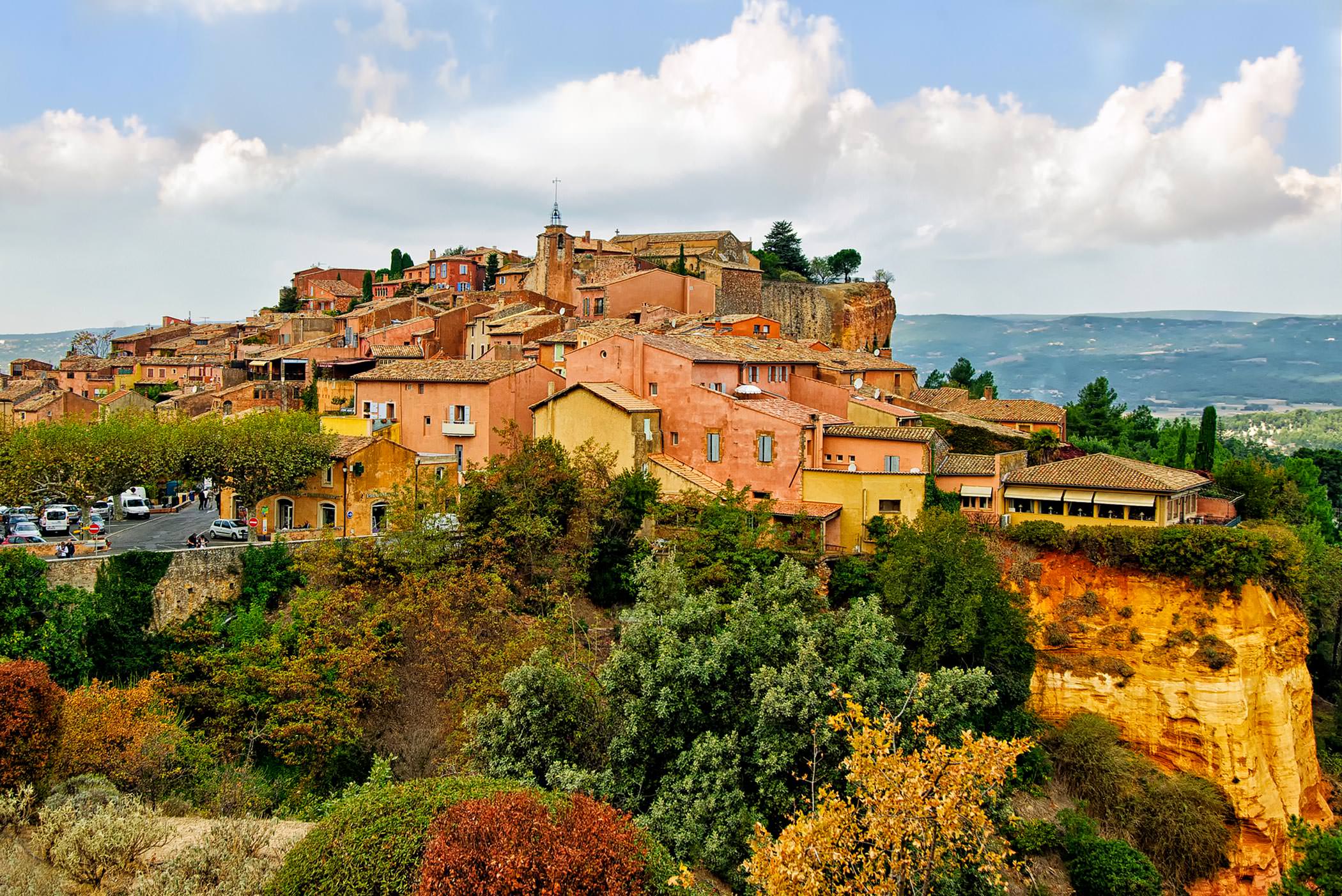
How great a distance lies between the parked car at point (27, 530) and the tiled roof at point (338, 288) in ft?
156

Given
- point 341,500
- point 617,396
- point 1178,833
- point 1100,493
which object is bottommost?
point 1178,833

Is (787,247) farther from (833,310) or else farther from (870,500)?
(870,500)

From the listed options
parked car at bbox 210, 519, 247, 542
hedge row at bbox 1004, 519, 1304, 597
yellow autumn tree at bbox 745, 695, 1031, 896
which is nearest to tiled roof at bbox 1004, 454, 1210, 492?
hedge row at bbox 1004, 519, 1304, 597

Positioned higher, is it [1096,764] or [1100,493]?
[1100,493]

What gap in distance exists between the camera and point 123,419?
35.1 metres

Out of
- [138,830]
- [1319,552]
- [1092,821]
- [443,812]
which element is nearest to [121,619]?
[138,830]

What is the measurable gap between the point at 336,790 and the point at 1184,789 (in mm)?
22576

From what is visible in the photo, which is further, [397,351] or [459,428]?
[397,351]

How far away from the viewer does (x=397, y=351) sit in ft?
155

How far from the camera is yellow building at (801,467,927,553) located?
95.1 feet

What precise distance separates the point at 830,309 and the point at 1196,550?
44.7m

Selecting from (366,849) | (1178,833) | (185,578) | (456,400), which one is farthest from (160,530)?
(1178,833)

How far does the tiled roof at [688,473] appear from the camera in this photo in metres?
29.7

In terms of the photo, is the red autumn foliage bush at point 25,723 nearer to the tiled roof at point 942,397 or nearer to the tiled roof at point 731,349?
the tiled roof at point 731,349
